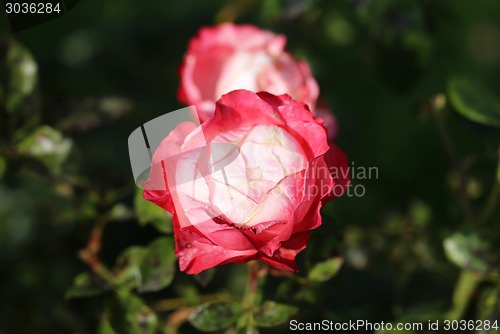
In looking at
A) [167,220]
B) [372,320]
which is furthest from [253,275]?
[372,320]

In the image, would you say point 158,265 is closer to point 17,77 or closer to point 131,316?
point 131,316

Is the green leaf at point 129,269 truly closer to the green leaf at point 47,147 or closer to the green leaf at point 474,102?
the green leaf at point 47,147

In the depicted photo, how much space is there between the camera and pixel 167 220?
81cm

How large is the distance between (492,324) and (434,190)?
722mm

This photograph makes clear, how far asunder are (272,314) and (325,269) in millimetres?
89

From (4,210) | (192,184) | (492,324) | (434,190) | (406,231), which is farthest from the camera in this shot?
(434,190)

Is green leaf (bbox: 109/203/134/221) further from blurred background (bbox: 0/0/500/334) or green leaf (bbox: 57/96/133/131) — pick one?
green leaf (bbox: 57/96/133/131)

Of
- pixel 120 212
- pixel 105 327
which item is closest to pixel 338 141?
pixel 120 212

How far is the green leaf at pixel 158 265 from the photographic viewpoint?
81 cm

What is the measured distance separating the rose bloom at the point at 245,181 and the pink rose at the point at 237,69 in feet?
0.48

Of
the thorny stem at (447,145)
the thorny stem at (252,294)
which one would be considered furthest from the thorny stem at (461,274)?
the thorny stem at (252,294)

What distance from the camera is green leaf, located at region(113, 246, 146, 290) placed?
0.83 metres

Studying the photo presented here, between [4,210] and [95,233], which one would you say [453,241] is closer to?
[95,233]

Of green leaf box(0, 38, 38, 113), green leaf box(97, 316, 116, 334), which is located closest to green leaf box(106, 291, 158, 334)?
green leaf box(97, 316, 116, 334)
